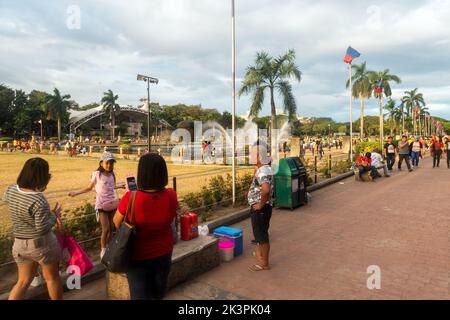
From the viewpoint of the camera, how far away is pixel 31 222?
9.40 ft

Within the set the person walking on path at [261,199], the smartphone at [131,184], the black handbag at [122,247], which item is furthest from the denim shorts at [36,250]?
the person walking on path at [261,199]

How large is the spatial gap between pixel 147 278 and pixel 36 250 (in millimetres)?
1097

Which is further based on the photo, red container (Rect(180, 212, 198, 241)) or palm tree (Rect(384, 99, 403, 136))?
palm tree (Rect(384, 99, 403, 136))

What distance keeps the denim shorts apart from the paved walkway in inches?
43.8

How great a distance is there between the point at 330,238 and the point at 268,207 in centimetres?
215

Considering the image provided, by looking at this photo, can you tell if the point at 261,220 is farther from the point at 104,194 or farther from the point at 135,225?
the point at 104,194

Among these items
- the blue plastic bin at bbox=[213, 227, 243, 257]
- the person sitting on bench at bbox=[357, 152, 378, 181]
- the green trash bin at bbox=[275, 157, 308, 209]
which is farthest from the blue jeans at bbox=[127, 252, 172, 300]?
the person sitting on bench at bbox=[357, 152, 378, 181]

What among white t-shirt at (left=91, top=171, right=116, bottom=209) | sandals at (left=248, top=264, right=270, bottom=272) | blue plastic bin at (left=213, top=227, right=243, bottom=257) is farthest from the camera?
blue plastic bin at (left=213, top=227, right=243, bottom=257)

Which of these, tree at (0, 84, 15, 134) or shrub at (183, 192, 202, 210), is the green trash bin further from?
tree at (0, 84, 15, 134)

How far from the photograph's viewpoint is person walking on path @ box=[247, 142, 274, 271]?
4.08 metres

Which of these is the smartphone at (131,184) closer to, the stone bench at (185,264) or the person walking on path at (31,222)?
the stone bench at (185,264)

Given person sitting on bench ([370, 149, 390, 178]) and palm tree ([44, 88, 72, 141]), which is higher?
palm tree ([44, 88, 72, 141])

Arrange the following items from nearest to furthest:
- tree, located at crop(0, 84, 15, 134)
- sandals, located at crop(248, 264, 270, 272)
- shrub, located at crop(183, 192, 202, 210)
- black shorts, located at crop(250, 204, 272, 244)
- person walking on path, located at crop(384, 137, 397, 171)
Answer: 1. black shorts, located at crop(250, 204, 272, 244)
2. sandals, located at crop(248, 264, 270, 272)
3. shrub, located at crop(183, 192, 202, 210)
4. person walking on path, located at crop(384, 137, 397, 171)
5. tree, located at crop(0, 84, 15, 134)

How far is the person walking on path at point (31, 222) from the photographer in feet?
9.37
